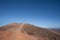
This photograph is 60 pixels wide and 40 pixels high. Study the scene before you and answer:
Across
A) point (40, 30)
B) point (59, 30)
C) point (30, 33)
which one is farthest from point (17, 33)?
point (59, 30)

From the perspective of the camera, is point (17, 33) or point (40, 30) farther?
point (40, 30)

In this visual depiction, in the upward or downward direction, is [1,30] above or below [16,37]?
above

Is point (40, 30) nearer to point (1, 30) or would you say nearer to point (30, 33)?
point (30, 33)

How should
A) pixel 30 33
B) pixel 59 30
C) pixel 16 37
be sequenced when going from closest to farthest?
pixel 16 37
pixel 30 33
pixel 59 30

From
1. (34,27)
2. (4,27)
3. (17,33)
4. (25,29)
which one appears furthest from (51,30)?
(4,27)

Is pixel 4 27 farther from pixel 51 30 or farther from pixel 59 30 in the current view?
pixel 59 30

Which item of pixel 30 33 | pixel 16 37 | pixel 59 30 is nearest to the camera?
pixel 16 37
